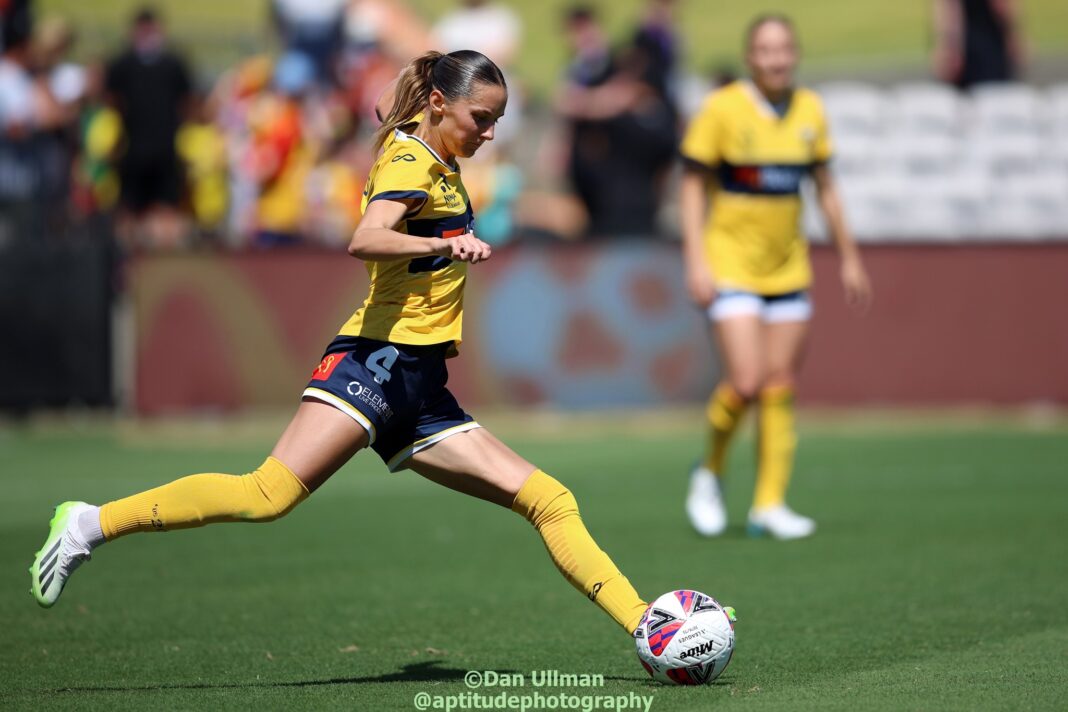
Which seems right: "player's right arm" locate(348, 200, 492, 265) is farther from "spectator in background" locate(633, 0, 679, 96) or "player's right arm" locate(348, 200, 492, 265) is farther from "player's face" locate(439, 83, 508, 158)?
"spectator in background" locate(633, 0, 679, 96)

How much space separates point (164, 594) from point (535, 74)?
29.3 m

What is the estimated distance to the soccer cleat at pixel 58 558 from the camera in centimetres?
591

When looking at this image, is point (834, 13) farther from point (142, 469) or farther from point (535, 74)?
point (142, 469)

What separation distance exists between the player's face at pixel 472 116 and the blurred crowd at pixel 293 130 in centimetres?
1148

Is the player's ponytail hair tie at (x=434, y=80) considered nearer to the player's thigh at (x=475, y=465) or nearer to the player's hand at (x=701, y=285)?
the player's thigh at (x=475, y=465)

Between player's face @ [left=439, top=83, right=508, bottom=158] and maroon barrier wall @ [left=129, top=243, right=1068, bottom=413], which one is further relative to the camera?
maroon barrier wall @ [left=129, top=243, right=1068, bottom=413]

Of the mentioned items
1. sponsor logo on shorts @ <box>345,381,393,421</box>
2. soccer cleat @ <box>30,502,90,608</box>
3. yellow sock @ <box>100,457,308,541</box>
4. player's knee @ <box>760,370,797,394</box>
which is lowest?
player's knee @ <box>760,370,797,394</box>

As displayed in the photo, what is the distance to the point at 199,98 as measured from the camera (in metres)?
22.2

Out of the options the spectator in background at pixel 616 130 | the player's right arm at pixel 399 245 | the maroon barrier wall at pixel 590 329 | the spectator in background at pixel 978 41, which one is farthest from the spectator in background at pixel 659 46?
the player's right arm at pixel 399 245

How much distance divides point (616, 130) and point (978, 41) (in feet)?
14.7

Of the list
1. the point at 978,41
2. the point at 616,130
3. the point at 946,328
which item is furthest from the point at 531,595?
the point at 978,41

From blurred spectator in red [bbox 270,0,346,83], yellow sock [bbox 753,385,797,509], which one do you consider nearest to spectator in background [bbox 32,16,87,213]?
blurred spectator in red [bbox 270,0,346,83]

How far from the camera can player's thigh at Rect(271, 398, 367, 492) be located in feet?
19.2

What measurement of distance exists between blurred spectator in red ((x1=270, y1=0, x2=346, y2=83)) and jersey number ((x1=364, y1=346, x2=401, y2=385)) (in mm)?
15306
